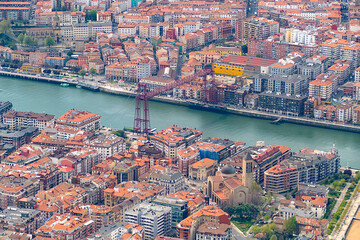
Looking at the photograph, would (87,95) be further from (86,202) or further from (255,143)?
(86,202)

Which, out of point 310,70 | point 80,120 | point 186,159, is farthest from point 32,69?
point 186,159

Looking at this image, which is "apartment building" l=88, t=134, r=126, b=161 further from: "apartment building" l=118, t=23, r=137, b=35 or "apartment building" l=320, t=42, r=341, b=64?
"apartment building" l=118, t=23, r=137, b=35

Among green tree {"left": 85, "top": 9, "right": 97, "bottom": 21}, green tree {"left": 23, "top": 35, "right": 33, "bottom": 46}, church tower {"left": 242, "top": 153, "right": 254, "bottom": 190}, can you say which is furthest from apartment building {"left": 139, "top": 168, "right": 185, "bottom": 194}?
green tree {"left": 85, "top": 9, "right": 97, "bottom": 21}

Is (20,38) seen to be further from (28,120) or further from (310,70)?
(310,70)

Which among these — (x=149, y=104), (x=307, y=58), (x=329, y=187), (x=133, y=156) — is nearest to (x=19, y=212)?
(x=133, y=156)

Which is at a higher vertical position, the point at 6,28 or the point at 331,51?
the point at 6,28

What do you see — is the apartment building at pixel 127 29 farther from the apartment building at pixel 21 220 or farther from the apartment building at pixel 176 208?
the apartment building at pixel 21 220
